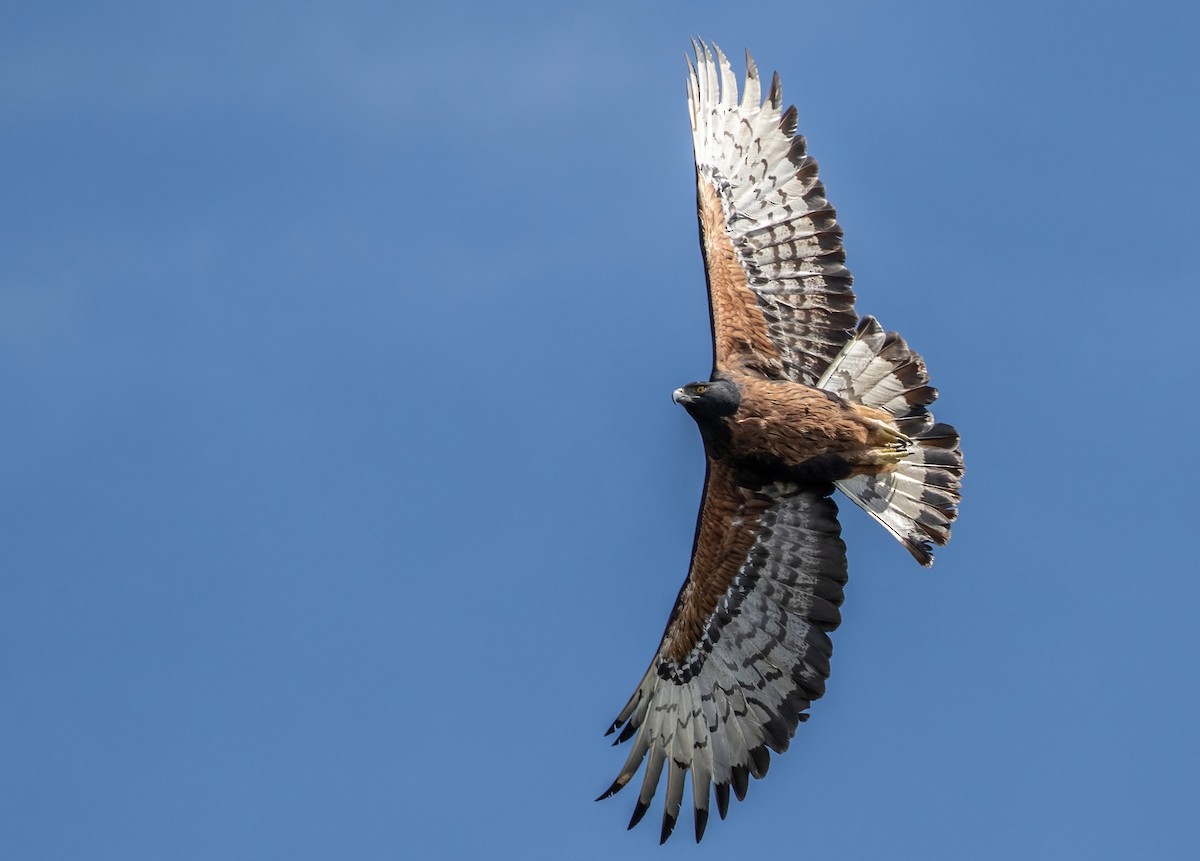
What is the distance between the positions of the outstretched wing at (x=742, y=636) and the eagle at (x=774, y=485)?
1cm

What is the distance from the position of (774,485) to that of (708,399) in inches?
41.3

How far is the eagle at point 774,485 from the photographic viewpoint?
531 inches

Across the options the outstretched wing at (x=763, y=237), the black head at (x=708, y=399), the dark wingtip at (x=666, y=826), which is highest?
the outstretched wing at (x=763, y=237)

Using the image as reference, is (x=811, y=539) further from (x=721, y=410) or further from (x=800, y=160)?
(x=800, y=160)

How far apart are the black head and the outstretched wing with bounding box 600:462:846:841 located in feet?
A: 1.84

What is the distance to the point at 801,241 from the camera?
1412 centimetres

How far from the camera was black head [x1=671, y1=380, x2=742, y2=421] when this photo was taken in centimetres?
1319

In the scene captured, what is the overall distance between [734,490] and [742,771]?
242 cm

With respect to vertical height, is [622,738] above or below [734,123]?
below

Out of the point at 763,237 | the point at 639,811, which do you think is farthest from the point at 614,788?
the point at 763,237

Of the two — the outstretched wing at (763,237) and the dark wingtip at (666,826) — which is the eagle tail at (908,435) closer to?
the outstretched wing at (763,237)

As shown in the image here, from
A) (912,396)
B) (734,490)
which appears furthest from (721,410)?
(912,396)

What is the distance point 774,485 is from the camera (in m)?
13.7

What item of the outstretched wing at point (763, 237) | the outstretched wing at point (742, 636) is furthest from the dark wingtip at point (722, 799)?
the outstretched wing at point (763, 237)
